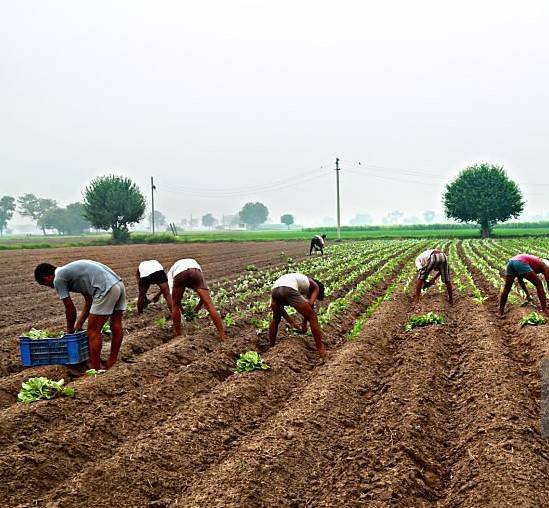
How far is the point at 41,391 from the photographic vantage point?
25.2ft

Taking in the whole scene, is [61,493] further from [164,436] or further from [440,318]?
[440,318]

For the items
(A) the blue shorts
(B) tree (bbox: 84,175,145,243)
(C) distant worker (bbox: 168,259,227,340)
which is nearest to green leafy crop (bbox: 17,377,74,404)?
(C) distant worker (bbox: 168,259,227,340)

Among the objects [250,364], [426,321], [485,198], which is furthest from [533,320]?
[485,198]

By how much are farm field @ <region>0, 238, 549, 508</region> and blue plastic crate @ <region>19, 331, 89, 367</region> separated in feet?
0.54

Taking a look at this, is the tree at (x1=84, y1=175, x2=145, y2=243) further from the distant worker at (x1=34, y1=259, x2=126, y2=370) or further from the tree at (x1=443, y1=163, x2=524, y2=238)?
the distant worker at (x1=34, y1=259, x2=126, y2=370)

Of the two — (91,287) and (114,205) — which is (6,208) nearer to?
(114,205)

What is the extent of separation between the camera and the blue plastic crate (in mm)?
9047

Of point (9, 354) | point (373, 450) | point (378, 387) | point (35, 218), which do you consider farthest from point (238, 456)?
point (35, 218)

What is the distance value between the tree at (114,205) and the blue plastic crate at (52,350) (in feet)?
212

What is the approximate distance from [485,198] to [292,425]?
67141 mm

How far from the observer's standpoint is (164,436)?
6547 mm

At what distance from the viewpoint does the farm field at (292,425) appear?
17.8ft

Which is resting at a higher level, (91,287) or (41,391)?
(91,287)

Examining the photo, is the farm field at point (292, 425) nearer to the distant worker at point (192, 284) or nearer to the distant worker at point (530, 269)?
the distant worker at point (192, 284)
